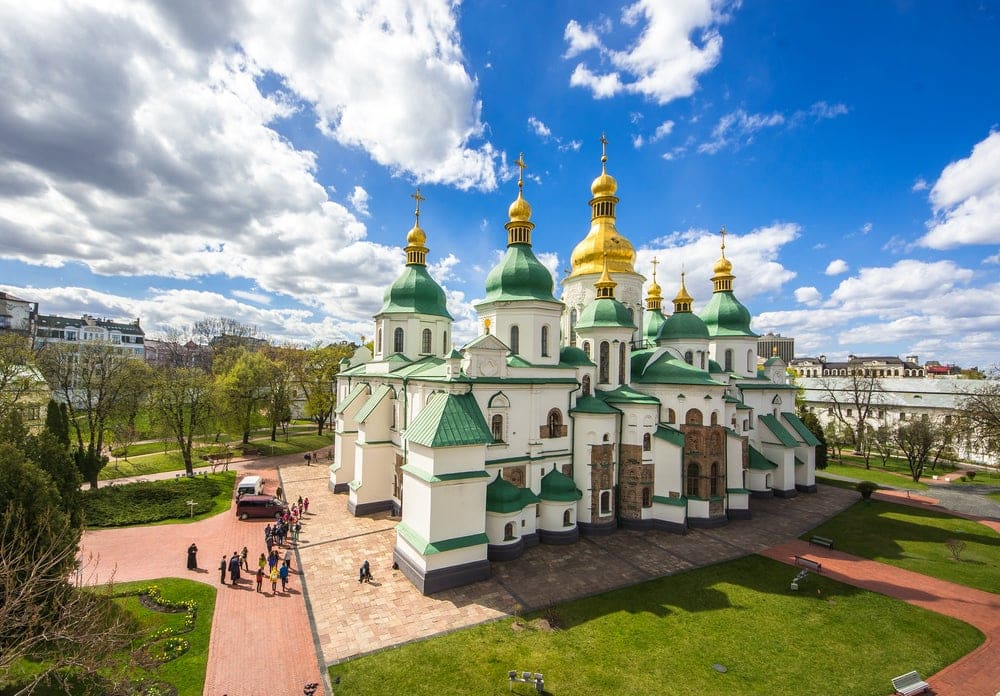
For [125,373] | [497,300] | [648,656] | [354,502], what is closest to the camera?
[648,656]

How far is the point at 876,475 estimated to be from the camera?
36062mm

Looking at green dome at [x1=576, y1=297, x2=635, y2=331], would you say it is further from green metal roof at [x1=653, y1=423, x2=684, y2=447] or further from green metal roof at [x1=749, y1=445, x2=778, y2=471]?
green metal roof at [x1=749, y1=445, x2=778, y2=471]

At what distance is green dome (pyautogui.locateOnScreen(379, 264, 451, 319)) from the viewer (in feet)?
88.3

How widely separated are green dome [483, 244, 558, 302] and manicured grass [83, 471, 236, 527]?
2004cm

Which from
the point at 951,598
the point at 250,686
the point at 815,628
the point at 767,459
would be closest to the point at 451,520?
the point at 250,686

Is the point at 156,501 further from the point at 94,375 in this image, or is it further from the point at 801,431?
the point at 801,431

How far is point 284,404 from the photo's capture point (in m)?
39.4

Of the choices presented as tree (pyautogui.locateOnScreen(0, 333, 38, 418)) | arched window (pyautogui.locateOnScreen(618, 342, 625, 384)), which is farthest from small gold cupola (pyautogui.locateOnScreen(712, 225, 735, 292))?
tree (pyautogui.locateOnScreen(0, 333, 38, 418))

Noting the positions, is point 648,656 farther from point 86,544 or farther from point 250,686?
point 86,544

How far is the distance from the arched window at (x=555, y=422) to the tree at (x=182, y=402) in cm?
2673

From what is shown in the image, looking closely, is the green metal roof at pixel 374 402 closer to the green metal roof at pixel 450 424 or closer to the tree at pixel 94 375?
the green metal roof at pixel 450 424

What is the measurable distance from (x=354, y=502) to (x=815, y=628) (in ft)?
68.1

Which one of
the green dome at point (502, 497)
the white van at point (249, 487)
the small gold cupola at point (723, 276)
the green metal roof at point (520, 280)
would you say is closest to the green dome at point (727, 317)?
the small gold cupola at point (723, 276)

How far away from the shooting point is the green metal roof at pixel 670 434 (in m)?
20.8
